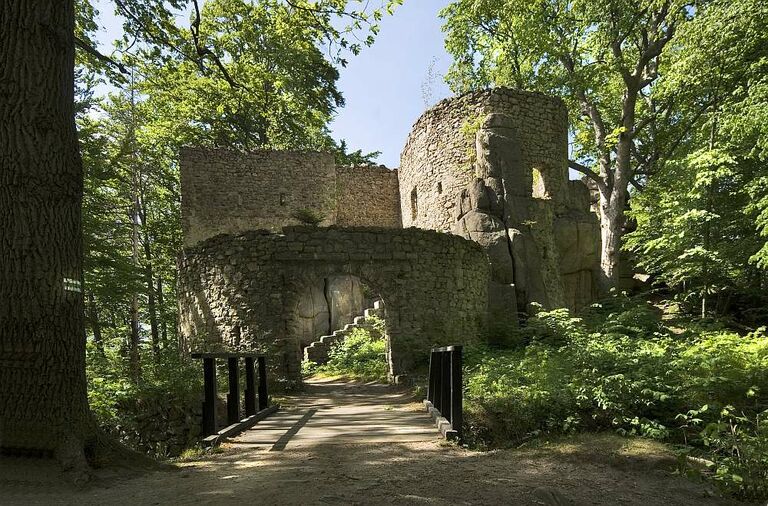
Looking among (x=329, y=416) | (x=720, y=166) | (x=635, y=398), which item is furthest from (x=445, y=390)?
(x=720, y=166)

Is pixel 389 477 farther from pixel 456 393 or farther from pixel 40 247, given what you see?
pixel 40 247

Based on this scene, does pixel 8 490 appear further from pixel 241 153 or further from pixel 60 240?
pixel 241 153

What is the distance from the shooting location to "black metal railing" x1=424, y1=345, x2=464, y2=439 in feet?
15.1

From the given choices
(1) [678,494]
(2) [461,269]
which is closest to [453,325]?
(2) [461,269]

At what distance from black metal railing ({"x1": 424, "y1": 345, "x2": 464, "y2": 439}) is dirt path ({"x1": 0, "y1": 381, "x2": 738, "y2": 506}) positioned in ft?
0.71

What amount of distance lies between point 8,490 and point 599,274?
15.6 meters

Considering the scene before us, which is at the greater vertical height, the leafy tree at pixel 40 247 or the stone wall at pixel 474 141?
the stone wall at pixel 474 141

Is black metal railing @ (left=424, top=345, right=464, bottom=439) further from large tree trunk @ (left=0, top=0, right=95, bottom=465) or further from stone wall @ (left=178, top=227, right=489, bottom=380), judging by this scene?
stone wall @ (left=178, top=227, right=489, bottom=380)

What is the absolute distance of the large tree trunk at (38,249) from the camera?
3.30 metres

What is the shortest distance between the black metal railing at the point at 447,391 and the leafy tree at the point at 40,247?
314 cm

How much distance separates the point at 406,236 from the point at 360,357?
13.8 ft

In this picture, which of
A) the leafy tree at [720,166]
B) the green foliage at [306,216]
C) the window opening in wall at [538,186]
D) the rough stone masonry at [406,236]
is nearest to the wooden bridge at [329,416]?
the rough stone masonry at [406,236]

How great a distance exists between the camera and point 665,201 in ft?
44.5

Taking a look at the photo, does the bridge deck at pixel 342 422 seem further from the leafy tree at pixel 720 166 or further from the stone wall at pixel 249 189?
the leafy tree at pixel 720 166
